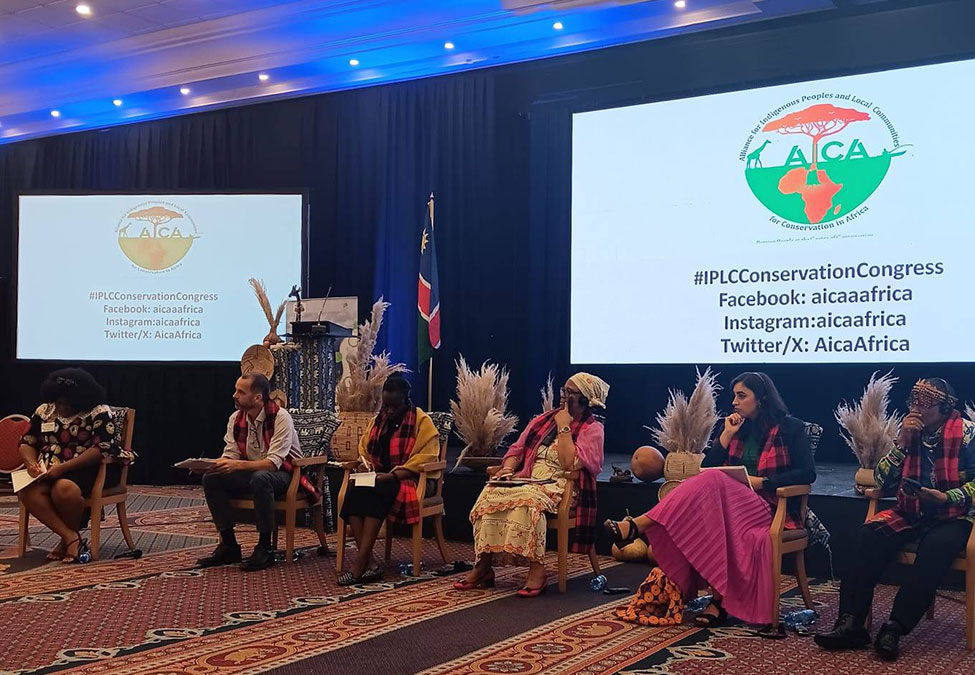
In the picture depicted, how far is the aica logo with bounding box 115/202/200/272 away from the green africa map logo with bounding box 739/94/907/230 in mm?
5259

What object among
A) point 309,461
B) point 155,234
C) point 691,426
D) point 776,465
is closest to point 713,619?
point 776,465

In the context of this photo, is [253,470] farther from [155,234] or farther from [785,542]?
[155,234]

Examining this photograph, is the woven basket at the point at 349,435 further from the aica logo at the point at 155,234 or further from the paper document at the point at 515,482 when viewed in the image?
the aica logo at the point at 155,234

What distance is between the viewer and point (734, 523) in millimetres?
4320

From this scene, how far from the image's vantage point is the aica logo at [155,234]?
9.98 m

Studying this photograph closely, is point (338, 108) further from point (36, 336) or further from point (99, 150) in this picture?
point (36, 336)

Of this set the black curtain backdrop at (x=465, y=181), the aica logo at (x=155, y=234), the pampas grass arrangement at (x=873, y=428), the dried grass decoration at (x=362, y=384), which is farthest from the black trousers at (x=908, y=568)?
the aica logo at (x=155, y=234)

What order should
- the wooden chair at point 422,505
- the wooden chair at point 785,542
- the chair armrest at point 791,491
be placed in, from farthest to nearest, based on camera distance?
the wooden chair at point 422,505
the chair armrest at point 791,491
the wooden chair at point 785,542

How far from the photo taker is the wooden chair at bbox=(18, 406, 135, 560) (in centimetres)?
579

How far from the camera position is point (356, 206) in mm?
10102

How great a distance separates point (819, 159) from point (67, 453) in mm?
5216

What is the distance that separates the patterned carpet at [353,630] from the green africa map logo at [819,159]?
3.07 meters

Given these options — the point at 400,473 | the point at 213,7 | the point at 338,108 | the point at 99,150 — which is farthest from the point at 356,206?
the point at 400,473

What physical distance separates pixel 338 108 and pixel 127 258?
2.48 m
